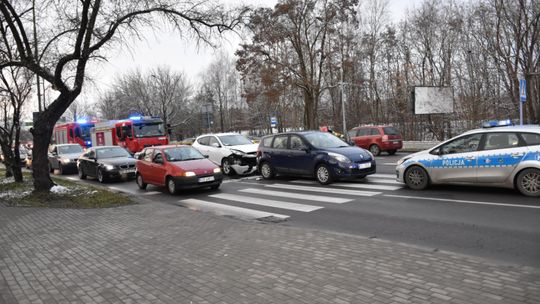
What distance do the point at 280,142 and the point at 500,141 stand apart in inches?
275

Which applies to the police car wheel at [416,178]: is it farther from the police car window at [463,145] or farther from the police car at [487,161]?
the police car window at [463,145]

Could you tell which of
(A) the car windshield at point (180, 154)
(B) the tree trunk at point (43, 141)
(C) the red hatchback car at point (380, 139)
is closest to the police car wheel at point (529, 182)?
(A) the car windshield at point (180, 154)

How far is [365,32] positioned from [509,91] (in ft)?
57.0

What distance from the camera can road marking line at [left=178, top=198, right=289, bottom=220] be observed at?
8.70m

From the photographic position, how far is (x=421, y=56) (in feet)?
117

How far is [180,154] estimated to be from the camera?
13391 mm

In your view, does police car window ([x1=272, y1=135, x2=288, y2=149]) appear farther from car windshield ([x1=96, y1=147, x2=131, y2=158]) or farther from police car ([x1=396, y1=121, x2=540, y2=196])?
car windshield ([x1=96, y1=147, x2=131, y2=158])

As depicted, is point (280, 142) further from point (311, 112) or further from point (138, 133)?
point (311, 112)

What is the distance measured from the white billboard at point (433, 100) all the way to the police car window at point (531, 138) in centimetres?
2057

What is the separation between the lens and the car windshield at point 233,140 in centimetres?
1708

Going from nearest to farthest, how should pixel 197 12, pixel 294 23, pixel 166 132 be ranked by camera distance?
pixel 197 12, pixel 166 132, pixel 294 23

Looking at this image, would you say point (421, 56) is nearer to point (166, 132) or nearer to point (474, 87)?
point (474, 87)

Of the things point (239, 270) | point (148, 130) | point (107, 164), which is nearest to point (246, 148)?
point (107, 164)

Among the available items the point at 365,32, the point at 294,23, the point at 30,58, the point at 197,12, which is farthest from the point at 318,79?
the point at 30,58
